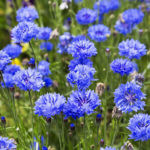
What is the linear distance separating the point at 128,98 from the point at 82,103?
12.2 inches

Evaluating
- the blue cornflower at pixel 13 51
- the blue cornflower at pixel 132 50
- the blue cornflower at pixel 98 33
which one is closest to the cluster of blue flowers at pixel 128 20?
the blue cornflower at pixel 98 33

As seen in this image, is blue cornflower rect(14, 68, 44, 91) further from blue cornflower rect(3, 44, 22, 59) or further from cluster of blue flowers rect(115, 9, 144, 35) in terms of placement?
cluster of blue flowers rect(115, 9, 144, 35)

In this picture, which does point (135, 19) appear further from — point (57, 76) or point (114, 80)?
point (57, 76)

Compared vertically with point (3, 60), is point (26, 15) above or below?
above

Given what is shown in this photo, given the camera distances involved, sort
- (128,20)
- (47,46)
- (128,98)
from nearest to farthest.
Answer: (128,98) → (128,20) → (47,46)

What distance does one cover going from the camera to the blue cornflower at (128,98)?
66.0 inches

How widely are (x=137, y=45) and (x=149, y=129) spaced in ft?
2.61

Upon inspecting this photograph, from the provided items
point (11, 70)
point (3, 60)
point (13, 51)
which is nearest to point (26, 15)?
point (13, 51)

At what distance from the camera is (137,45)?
2.09 meters

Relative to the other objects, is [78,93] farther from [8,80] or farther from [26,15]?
[26,15]

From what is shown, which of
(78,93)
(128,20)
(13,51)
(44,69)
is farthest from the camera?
(128,20)

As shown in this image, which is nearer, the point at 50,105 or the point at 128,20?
the point at 50,105

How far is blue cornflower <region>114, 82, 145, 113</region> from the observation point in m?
1.68

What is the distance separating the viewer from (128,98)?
5.51ft
